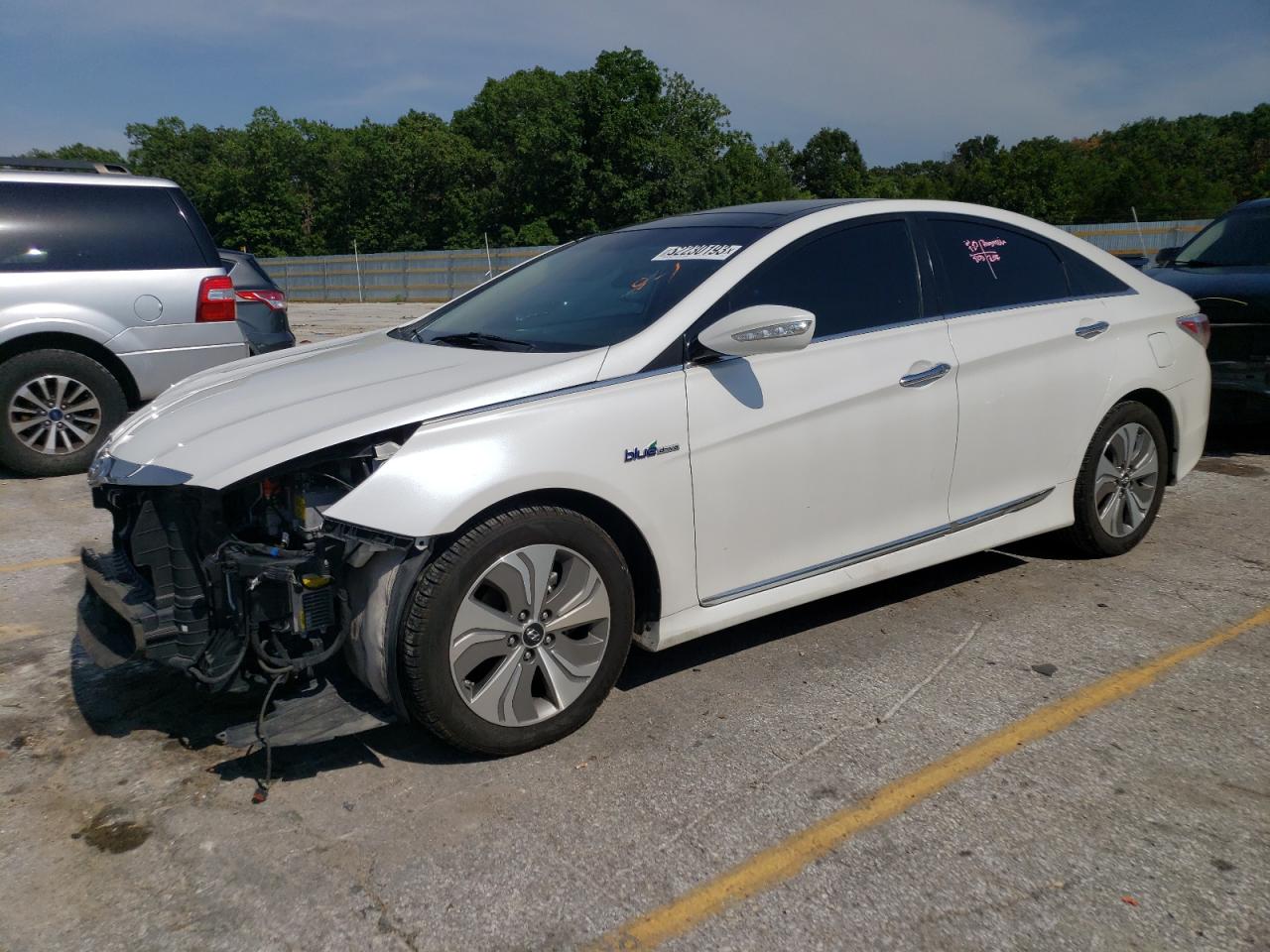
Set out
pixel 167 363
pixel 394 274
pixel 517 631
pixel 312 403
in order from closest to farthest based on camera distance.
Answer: pixel 517 631, pixel 312 403, pixel 167 363, pixel 394 274

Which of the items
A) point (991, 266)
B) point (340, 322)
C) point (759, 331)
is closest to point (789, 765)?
point (759, 331)

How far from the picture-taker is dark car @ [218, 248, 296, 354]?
9273 millimetres

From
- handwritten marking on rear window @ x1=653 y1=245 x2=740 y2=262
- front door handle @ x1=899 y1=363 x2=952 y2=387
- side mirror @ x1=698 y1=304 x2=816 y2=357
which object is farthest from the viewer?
front door handle @ x1=899 y1=363 x2=952 y2=387

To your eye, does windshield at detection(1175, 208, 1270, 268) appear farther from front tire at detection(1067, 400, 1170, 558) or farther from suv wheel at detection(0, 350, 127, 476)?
suv wheel at detection(0, 350, 127, 476)

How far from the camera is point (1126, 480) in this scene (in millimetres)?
4812

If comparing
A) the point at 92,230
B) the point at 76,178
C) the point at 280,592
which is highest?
the point at 76,178

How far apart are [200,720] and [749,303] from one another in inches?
91.5

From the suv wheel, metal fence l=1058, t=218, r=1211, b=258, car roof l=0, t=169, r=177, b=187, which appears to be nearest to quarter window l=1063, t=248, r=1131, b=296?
car roof l=0, t=169, r=177, b=187

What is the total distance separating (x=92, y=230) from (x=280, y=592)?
521 centimetres

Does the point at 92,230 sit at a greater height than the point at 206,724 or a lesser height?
greater

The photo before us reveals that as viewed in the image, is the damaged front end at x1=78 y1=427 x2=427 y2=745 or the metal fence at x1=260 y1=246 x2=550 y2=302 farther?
the metal fence at x1=260 y1=246 x2=550 y2=302

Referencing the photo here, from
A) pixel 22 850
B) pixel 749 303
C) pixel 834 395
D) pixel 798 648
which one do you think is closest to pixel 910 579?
pixel 798 648

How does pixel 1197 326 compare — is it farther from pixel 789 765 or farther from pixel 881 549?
pixel 789 765

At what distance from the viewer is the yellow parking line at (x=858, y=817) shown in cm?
238
